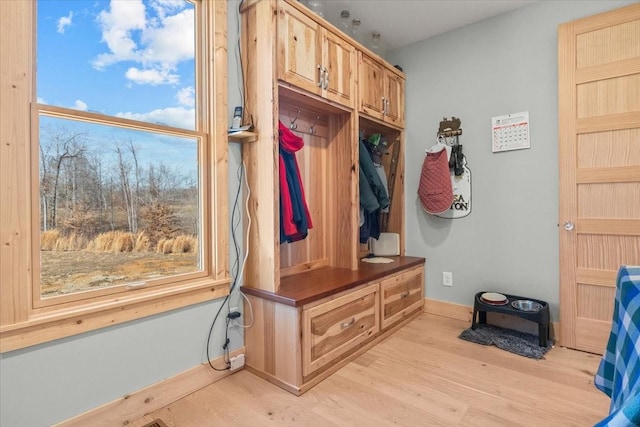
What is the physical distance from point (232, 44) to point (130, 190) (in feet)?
3.52

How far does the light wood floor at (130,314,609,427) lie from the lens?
155 centimetres

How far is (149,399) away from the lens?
1.63m

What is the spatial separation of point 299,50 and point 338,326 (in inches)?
68.6

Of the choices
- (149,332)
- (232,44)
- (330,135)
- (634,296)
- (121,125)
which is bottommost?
(149,332)

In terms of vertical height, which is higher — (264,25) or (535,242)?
(264,25)

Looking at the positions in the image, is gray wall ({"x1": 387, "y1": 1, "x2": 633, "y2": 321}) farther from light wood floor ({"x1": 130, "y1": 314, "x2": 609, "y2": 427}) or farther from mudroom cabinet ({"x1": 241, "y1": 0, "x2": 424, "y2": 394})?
light wood floor ({"x1": 130, "y1": 314, "x2": 609, "y2": 427})

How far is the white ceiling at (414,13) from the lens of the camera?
249 centimetres

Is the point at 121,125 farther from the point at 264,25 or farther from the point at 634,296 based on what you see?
the point at 634,296

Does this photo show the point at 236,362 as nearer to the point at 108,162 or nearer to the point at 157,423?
the point at 157,423

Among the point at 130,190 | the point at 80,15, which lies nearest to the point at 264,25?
the point at 80,15

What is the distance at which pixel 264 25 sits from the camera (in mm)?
1908

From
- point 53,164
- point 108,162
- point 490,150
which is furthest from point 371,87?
point 53,164

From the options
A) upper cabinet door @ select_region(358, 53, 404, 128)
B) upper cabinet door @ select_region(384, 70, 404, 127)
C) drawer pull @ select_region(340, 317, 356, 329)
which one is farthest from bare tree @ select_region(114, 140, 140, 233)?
upper cabinet door @ select_region(384, 70, 404, 127)

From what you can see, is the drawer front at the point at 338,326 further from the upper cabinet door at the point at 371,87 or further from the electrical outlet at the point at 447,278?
the upper cabinet door at the point at 371,87
